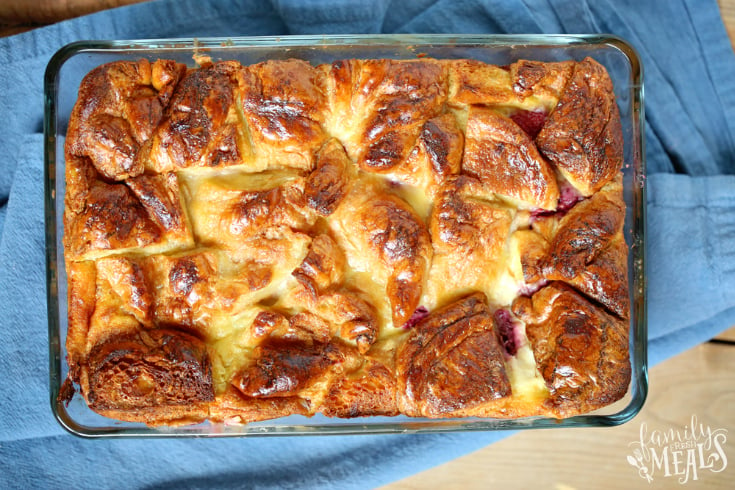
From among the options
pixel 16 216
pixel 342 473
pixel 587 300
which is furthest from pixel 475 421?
pixel 16 216

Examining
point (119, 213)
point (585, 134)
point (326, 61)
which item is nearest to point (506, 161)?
point (585, 134)

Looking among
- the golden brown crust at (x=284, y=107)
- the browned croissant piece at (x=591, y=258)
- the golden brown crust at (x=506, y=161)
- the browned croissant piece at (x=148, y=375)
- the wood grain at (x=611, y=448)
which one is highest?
the golden brown crust at (x=284, y=107)

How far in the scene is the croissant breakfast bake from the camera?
1620mm

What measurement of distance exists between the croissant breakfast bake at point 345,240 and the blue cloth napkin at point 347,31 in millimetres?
489

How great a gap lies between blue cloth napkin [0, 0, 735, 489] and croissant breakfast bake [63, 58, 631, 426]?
19.3 inches

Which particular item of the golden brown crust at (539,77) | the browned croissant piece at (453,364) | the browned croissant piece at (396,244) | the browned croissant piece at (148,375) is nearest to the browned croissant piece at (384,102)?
the browned croissant piece at (396,244)

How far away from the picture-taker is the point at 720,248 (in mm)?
2135

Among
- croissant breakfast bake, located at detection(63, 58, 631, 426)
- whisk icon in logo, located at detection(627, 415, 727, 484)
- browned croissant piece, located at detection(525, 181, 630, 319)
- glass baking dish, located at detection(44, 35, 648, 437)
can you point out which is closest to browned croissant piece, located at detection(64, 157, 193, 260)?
croissant breakfast bake, located at detection(63, 58, 631, 426)

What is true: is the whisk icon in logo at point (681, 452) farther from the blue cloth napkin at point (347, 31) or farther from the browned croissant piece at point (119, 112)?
the browned croissant piece at point (119, 112)

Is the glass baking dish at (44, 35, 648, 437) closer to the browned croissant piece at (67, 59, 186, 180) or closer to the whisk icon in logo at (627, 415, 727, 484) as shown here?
the browned croissant piece at (67, 59, 186, 180)

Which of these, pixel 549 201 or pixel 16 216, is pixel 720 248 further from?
pixel 16 216

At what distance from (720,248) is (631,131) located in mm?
673

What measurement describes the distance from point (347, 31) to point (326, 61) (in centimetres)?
32

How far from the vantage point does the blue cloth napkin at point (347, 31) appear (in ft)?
6.76
